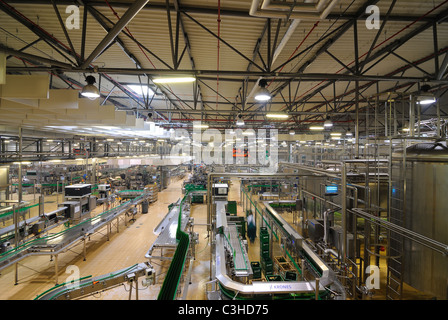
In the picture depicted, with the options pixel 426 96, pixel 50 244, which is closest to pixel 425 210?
pixel 426 96

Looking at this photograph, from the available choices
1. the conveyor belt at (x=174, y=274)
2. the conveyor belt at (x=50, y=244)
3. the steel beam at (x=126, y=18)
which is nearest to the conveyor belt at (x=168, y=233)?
the conveyor belt at (x=174, y=274)

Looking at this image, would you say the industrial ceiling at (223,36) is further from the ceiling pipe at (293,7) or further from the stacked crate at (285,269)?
the stacked crate at (285,269)

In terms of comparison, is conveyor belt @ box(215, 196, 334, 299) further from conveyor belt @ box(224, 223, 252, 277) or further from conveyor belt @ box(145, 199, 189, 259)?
conveyor belt @ box(145, 199, 189, 259)

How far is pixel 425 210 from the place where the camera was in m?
4.62

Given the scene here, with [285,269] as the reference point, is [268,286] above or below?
above

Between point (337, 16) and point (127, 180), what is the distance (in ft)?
62.3

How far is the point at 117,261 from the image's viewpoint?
725 centimetres

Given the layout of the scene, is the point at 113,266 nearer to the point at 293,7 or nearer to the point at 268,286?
the point at 268,286

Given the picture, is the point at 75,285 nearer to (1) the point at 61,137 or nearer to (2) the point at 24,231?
(2) the point at 24,231

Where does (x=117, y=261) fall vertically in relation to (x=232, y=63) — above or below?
below

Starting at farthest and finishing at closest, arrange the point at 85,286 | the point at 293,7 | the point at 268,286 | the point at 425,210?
the point at 425,210 < the point at 85,286 < the point at 293,7 < the point at 268,286

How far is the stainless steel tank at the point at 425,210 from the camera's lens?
438cm

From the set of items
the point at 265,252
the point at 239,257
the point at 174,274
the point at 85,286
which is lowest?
the point at 265,252

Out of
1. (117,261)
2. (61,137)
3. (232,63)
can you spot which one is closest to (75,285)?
(117,261)
